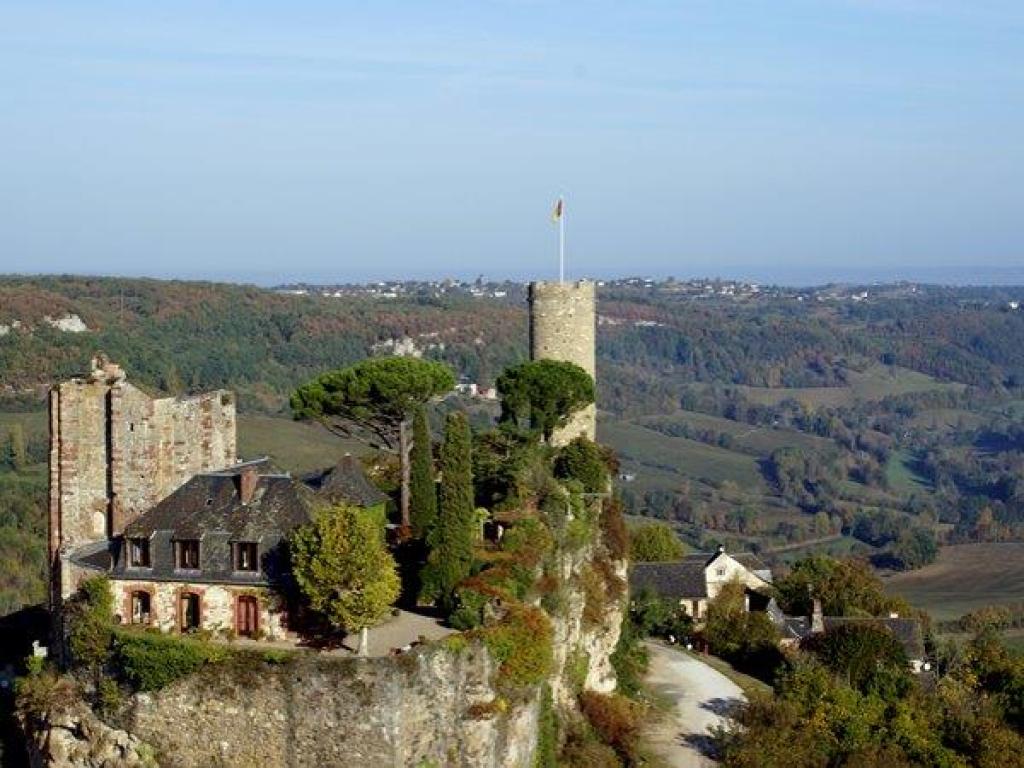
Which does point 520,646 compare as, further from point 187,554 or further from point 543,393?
point 543,393

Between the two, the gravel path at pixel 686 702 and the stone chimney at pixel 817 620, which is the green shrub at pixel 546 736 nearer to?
the gravel path at pixel 686 702

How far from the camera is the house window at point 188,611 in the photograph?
33.2 m

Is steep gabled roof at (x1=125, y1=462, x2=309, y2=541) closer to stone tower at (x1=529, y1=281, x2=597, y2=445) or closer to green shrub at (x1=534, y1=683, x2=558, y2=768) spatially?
green shrub at (x1=534, y1=683, x2=558, y2=768)

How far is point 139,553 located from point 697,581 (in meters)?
28.6

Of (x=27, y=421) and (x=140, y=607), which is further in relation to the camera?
(x=27, y=421)

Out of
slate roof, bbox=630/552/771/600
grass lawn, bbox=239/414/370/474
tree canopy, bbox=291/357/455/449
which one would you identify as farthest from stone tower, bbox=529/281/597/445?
grass lawn, bbox=239/414/370/474

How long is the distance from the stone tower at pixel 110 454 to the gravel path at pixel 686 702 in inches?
512

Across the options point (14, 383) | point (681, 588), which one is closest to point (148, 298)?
point (14, 383)

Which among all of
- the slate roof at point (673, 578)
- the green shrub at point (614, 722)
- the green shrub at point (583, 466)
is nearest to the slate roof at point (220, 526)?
the green shrub at point (614, 722)

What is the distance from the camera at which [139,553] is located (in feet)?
113

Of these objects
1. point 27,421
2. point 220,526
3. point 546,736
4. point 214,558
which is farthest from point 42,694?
point 27,421

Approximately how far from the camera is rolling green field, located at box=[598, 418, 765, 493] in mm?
165875

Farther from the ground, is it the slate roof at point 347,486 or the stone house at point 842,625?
the slate roof at point 347,486

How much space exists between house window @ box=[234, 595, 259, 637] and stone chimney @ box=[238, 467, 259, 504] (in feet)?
7.67
